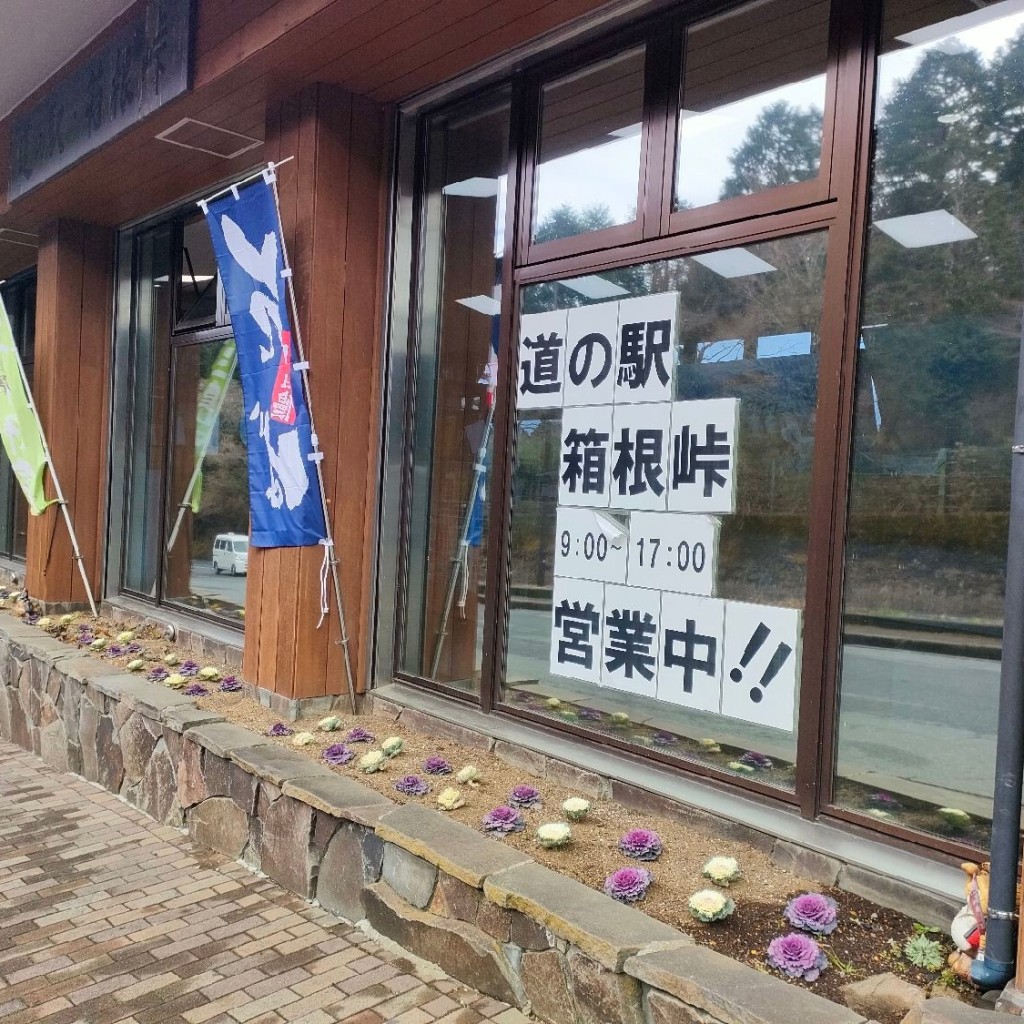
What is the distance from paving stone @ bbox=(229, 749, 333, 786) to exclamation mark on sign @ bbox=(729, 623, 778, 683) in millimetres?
1630

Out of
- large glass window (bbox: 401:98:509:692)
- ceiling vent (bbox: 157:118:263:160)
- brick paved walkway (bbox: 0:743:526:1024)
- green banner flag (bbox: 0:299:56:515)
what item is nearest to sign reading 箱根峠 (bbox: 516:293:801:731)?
large glass window (bbox: 401:98:509:692)

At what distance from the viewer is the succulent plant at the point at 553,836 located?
2990mm

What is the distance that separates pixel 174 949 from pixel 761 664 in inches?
86.7

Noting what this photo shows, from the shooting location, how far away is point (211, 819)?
4.00m

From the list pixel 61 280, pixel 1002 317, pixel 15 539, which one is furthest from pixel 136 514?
pixel 1002 317

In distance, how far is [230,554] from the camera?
Answer: 615cm

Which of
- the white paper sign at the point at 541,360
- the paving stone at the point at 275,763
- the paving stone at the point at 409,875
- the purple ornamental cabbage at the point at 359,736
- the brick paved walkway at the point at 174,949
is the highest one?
the white paper sign at the point at 541,360

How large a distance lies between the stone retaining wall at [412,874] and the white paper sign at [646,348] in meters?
1.73

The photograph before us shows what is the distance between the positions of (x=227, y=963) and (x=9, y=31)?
5.33 meters

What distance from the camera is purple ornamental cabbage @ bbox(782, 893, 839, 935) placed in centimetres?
247

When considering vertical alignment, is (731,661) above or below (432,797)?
above

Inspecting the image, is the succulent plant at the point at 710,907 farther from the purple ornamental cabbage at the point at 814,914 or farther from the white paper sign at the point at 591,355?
the white paper sign at the point at 591,355

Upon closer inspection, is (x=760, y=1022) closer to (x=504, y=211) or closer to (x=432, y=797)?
(x=432, y=797)

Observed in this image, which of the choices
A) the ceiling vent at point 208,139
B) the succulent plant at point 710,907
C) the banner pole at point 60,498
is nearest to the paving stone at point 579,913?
the succulent plant at point 710,907
